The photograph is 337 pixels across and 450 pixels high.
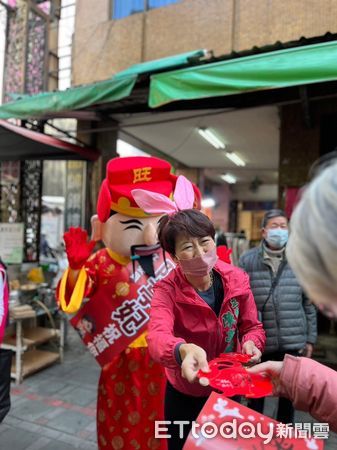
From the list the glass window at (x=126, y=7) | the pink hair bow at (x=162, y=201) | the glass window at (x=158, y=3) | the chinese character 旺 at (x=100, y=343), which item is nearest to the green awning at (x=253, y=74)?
the pink hair bow at (x=162, y=201)

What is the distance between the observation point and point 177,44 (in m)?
6.12

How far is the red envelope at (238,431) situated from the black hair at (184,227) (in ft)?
2.24

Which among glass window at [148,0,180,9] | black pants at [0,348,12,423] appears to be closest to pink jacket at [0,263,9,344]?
black pants at [0,348,12,423]

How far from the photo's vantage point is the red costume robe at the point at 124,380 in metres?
2.48

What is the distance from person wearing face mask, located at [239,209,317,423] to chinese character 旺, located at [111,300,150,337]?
91 centimetres

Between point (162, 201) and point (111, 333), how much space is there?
3.44 feet

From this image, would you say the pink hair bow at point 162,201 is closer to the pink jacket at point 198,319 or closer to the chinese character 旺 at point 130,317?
the pink jacket at point 198,319

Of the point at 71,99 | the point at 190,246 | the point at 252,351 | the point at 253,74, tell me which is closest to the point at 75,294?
the point at 190,246

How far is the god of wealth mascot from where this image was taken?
8.21ft

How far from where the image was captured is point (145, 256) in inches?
104

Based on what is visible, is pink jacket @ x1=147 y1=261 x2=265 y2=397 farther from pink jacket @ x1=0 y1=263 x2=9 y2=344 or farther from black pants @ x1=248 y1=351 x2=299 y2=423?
pink jacket @ x1=0 y1=263 x2=9 y2=344

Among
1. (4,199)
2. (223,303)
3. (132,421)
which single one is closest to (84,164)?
(4,199)

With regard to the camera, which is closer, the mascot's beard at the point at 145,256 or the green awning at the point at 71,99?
the mascot's beard at the point at 145,256

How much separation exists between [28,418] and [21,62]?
6.22 m
